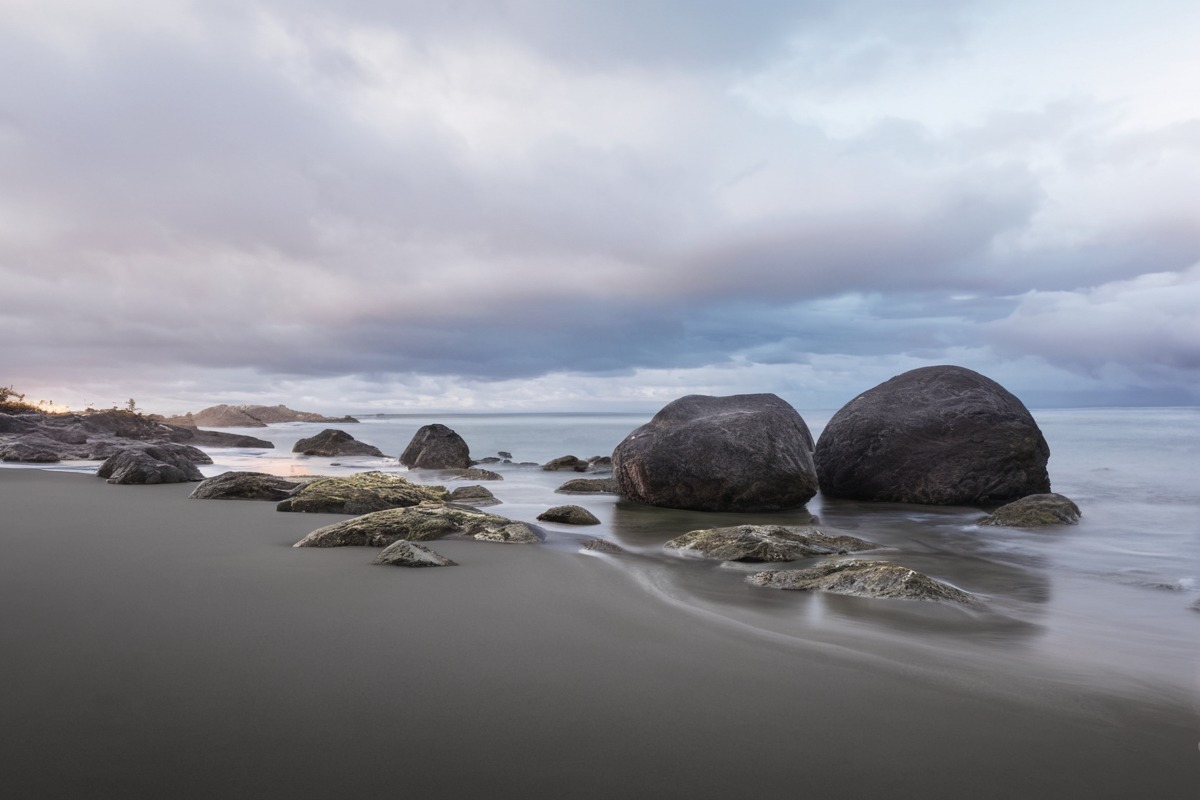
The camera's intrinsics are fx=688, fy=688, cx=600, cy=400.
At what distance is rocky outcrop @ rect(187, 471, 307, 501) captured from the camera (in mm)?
8609

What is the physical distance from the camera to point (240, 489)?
8.71 meters

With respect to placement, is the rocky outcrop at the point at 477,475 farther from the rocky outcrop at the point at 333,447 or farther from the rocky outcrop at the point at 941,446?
the rocky outcrop at the point at 333,447

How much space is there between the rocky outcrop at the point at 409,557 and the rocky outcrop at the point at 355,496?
2.36 meters

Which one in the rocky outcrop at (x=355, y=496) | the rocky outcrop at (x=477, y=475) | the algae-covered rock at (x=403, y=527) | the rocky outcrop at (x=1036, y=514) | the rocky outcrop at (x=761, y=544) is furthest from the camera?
the rocky outcrop at (x=477, y=475)

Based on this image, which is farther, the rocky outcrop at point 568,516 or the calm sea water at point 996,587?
the rocky outcrop at point 568,516

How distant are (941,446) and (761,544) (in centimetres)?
647

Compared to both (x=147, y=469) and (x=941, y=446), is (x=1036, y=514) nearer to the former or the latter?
(x=941, y=446)

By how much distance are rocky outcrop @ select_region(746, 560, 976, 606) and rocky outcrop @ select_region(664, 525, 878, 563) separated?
779mm

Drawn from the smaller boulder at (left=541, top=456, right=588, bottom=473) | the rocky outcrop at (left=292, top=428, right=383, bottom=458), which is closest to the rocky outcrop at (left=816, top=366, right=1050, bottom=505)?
the smaller boulder at (left=541, top=456, right=588, bottom=473)

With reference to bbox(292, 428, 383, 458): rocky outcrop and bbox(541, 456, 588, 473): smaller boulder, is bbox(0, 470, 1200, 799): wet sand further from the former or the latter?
bbox(292, 428, 383, 458): rocky outcrop

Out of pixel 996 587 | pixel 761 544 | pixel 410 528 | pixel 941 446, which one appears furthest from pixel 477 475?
pixel 996 587

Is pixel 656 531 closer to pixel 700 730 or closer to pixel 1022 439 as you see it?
pixel 700 730

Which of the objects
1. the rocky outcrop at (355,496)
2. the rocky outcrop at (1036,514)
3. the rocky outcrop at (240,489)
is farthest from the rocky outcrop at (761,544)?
the rocky outcrop at (240,489)

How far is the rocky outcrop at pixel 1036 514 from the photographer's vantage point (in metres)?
8.49
